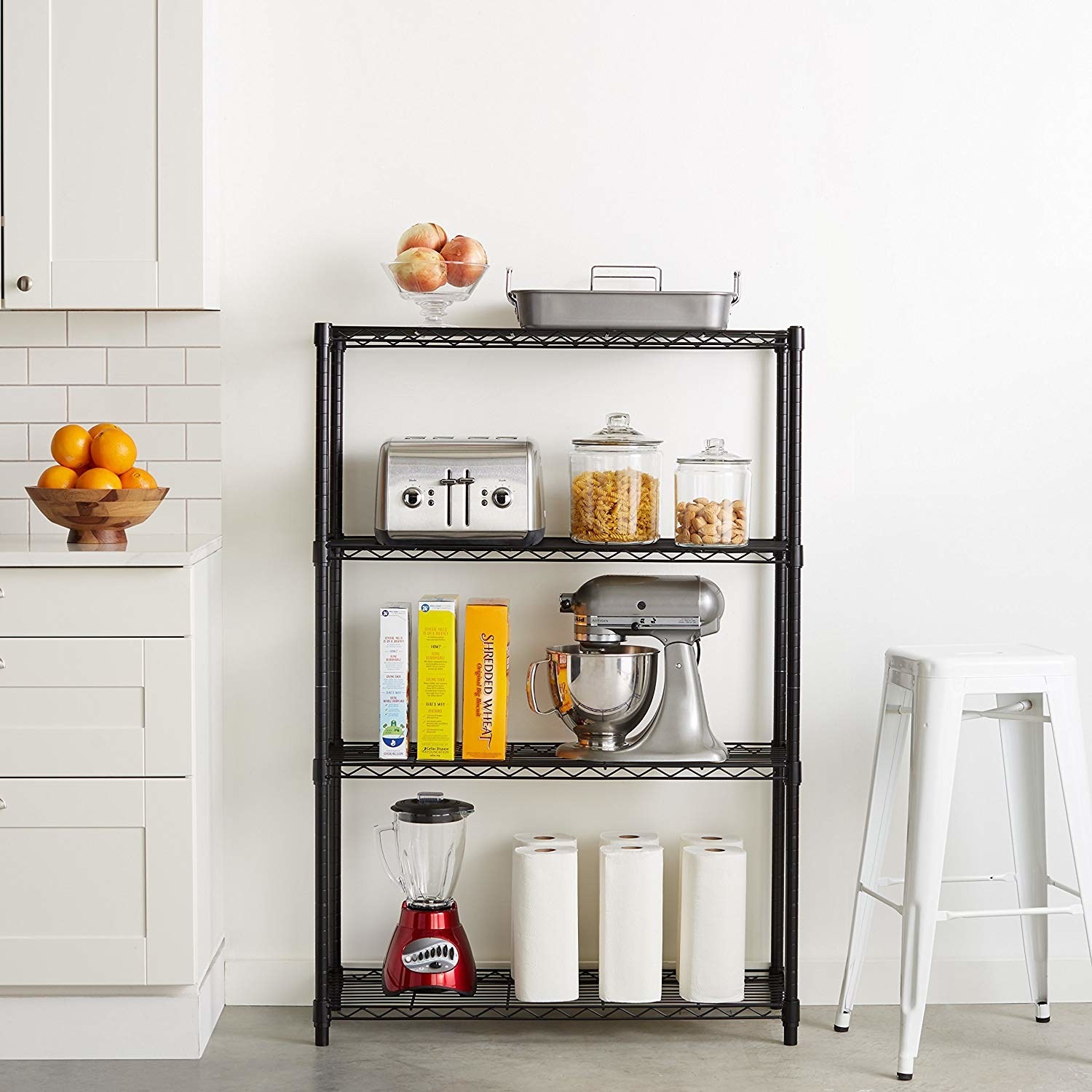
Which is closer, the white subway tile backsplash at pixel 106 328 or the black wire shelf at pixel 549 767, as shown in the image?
the black wire shelf at pixel 549 767

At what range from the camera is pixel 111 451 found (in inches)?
96.3

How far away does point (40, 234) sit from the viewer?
2.46m

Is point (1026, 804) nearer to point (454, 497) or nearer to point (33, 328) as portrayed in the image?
point (454, 497)

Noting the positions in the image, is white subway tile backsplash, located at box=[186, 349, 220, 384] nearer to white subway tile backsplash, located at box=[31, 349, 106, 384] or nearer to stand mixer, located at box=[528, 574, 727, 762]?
white subway tile backsplash, located at box=[31, 349, 106, 384]

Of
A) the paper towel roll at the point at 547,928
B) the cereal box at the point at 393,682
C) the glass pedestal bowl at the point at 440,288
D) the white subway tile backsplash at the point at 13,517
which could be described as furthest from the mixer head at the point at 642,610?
the white subway tile backsplash at the point at 13,517

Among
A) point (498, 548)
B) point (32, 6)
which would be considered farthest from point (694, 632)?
point (32, 6)

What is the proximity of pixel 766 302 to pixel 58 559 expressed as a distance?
1529 mm

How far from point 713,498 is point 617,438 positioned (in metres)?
0.23

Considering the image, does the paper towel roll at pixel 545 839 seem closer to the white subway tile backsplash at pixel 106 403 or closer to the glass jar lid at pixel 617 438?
the glass jar lid at pixel 617 438

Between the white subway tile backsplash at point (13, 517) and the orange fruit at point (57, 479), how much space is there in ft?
0.97

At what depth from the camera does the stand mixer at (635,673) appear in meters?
2.46

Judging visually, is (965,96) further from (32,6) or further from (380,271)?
(32,6)

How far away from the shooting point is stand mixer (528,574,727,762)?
8.07 ft

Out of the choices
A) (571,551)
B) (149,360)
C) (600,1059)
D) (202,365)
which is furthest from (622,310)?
(600,1059)
